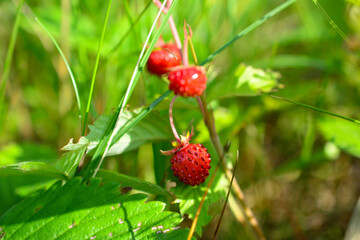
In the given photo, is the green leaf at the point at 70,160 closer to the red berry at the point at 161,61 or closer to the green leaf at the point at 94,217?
the green leaf at the point at 94,217

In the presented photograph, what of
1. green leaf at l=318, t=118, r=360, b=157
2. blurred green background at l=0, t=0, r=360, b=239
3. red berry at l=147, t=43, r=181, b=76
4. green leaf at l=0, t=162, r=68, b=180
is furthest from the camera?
blurred green background at l=0, t=0, r=360, b=239

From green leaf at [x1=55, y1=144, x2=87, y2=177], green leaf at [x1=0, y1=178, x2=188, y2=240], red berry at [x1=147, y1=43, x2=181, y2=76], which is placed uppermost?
red berry at [x1=147, y1=43, x2=181, y2=76]

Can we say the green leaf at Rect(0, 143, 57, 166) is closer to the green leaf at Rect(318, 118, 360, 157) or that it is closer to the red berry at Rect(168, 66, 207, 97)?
the red berry at Rect(168, 66, 207, 97)

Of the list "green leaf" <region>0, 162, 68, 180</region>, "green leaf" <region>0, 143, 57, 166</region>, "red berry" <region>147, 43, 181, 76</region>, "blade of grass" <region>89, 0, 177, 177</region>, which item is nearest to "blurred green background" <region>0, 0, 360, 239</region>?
"green leaf" <region>0, 143, 57, 166</region>

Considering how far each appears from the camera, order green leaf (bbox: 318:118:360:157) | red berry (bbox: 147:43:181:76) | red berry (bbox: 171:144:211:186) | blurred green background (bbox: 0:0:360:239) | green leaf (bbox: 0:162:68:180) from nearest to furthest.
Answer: green leaf (bbox: 0:162:68:180) → red berry (bbox: 171:144:211:186) → red berry (bbox: 147:43:181:76) → green leaf (bbox: 318:118:360:157) → blurred green background (bbox: 0:0:360:239)

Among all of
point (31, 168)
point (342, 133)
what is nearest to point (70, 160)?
point (31, 168)

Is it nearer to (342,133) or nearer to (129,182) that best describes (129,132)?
(129,182)

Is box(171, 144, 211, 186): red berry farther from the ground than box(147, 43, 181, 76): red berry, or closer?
closer

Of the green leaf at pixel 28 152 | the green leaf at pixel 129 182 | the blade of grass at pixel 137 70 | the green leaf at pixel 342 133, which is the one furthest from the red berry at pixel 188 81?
the green leaf at pixel 28 152
